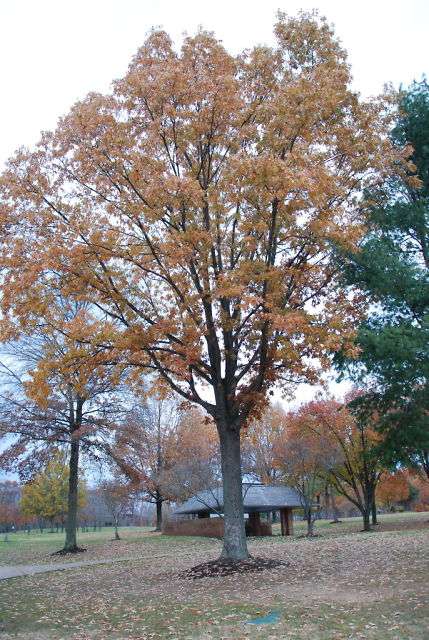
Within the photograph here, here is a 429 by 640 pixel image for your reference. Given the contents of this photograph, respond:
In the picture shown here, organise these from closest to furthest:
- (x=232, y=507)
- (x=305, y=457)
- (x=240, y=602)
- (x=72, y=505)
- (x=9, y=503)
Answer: (x=240, y=602) < (x=232, y=507) < (x=72, y=505) < (x=305, y=457) < (x=9, y=503)

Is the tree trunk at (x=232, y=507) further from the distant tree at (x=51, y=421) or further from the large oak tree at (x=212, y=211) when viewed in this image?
the distant tree at (x=51, y=421)

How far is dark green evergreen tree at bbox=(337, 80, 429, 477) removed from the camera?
1225cm

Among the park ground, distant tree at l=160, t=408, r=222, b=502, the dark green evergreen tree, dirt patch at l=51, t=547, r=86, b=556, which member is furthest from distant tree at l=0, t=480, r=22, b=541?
the dark green evergreen tree

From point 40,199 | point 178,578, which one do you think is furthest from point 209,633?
point 40,199

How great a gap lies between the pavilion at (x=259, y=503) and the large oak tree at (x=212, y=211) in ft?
67.7

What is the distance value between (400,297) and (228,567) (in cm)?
733

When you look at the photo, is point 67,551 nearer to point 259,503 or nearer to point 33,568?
point 33,568

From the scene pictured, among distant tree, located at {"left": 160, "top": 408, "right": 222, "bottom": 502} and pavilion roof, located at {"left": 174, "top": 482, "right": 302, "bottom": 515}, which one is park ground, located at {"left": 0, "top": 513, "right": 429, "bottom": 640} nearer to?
distant tree, located at {"left": 160, "top": 408, "right": 222, "bottom": 502}

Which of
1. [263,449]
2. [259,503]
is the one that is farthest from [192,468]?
[263,449]

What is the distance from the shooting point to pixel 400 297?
13133 millimetres

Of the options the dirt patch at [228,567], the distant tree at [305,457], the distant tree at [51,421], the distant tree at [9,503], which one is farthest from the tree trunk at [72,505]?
the distant tree at [9,503]

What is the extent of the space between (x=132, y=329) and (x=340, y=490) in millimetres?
26333

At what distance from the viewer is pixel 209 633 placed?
7.28m

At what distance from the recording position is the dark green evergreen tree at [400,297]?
40.2ft
